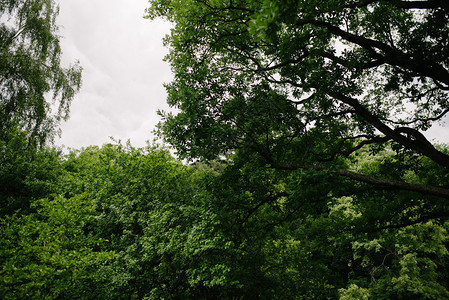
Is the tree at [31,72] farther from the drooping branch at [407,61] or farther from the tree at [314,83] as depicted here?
the drooping branch at [407,61]

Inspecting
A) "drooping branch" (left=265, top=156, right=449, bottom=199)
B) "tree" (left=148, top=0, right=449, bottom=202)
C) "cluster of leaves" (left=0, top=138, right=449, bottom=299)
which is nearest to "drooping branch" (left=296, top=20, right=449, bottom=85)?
"tree" (left=148, top=0, right=449, bottom=202)

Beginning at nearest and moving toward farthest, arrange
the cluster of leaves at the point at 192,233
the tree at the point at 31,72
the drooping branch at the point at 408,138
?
the drooping branch at the point at 408,138
the cluster of leaves at the point at 192,233
the tree at the point at 31,72

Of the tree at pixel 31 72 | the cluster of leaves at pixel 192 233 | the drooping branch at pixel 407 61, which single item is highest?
the tree at pixel 31 72

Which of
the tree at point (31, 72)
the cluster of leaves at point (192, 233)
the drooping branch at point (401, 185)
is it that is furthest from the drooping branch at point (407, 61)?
the tree at point (31, 72)

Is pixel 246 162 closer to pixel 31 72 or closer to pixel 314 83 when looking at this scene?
pixel 314 83

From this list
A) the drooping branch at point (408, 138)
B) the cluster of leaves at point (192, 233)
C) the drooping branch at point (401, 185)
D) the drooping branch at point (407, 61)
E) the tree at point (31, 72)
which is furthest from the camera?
the tree at point (31, 72)

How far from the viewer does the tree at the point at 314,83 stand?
18.5 feet

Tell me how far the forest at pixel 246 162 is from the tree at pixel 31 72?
102 millimetres

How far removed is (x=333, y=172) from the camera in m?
5.18

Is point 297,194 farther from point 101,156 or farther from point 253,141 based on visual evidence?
point 101,156

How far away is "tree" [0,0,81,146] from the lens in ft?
38.4

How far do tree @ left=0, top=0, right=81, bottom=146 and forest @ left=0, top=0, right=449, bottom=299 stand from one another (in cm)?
10

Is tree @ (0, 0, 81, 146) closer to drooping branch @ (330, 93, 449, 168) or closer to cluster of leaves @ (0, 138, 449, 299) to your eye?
cluster of leaves @ (0, 138, 449, 299)

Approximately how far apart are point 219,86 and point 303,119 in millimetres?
2658
